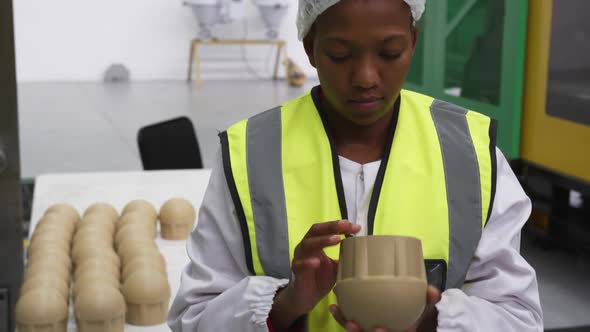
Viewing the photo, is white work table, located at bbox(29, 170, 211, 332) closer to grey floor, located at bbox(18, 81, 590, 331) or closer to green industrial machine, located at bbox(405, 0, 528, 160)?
green industrial machine, located at bbox(405, 0, 528, 160)

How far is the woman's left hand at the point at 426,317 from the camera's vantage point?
98 centimetres

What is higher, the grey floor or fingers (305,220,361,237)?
fingers (305,220,361,237)

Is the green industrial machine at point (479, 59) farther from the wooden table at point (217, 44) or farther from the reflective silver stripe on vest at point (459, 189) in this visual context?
the wooden table at point (217, 44)

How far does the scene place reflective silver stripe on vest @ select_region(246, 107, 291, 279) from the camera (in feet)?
3.69

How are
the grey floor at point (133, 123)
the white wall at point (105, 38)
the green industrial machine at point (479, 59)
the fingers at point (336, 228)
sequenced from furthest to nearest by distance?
the white wall at point (105, 38)
the green industrial machine at point (479, 59)
the grey floor at point (133, 123)
the fingers at point (336, 228)

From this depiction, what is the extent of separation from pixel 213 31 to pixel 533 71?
7.14 m

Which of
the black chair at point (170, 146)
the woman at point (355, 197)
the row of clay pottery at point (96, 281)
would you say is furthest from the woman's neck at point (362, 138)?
the black chair at point (170, 146)

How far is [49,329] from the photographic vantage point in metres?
1.66

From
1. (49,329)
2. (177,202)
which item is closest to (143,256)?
(49,329)

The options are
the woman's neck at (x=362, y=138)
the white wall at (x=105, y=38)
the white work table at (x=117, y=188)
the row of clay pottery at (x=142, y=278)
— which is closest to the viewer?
the woman's neck at (x=362, y=138)

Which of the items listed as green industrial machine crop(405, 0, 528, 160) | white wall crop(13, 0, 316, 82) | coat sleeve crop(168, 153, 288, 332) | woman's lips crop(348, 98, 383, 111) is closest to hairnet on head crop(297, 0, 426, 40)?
woman's lips crop(348, 98, 383, 111)

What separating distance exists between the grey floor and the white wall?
0.32 metres

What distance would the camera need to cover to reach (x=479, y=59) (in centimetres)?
409

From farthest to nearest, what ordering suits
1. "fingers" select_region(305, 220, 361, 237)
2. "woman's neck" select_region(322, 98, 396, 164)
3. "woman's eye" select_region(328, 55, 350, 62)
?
"woman's neck" select_region(322, 98, 396, 164)
"woman's eye" select_region(328, 55, 350, 62)
"fingers" select_region(305, 220, 361, 237)
